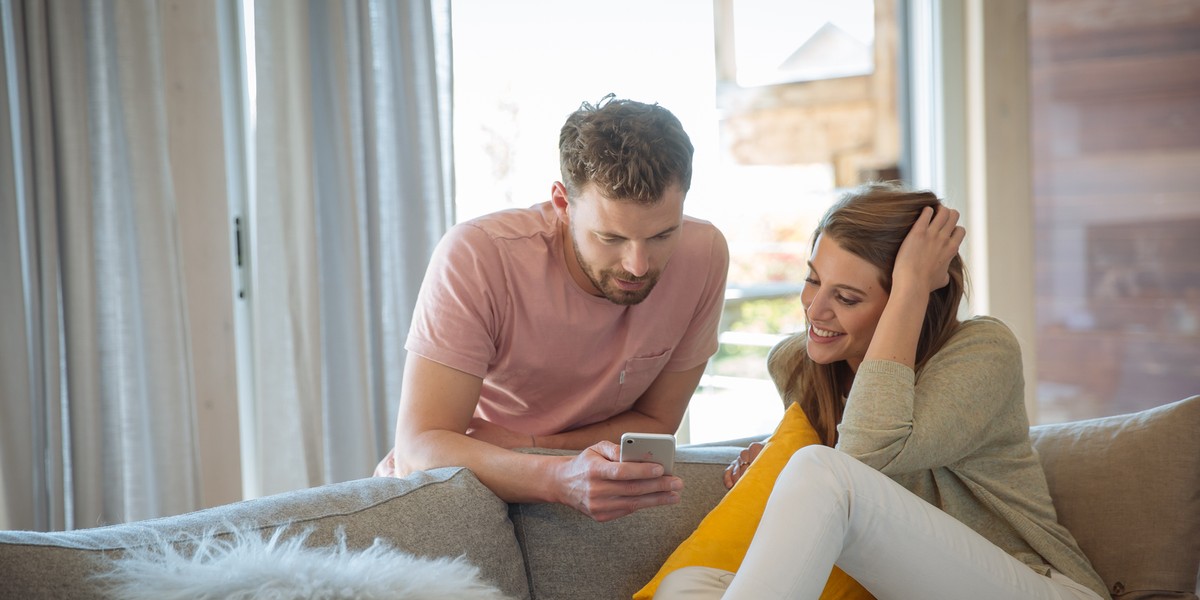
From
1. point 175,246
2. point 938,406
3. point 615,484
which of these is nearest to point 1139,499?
point 938,406

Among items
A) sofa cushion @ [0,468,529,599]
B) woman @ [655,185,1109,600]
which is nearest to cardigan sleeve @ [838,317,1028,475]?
woman @ [655,185,1109,600]

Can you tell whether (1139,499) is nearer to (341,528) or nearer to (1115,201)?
(341,528)

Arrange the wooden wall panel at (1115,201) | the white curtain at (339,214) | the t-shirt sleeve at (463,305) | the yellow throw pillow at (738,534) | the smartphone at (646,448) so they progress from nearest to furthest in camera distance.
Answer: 1. the smartphone at (646,448)
2. the yellow throw pillow at (738,534)
3. the t-shirt sleeve at (463,305)
4. the white curtain at (339,214)
5. the wooden wall panel at (1115,201)

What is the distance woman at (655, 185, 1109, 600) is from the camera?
139cm

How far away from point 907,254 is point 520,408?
0.84 metres

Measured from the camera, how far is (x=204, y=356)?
2.35 metres

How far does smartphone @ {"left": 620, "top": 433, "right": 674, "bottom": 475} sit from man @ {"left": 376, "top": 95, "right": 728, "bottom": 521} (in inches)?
3.1

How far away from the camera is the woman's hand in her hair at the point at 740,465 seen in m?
1.81

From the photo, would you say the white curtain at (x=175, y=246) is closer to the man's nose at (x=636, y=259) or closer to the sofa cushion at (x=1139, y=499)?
the man's nose at (x=636, y=259)

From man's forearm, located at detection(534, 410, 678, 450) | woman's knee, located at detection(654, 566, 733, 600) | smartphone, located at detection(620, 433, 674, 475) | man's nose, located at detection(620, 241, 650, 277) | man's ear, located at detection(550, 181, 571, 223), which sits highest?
man's ear, located at detection(550, 181, 571, 223)

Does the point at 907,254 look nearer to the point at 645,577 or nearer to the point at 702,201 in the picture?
the point at 645,577

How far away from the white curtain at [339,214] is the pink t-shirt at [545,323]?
634mm

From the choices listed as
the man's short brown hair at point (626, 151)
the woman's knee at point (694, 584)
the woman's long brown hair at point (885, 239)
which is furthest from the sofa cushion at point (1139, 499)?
the man's short brown hair at point (626, 151)

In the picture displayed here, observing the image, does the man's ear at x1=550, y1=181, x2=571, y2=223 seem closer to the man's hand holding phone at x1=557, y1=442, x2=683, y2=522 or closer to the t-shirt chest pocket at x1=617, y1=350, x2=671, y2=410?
the t-shirt chest pocket at x1=617, y1=350, x2=671, y2=410
